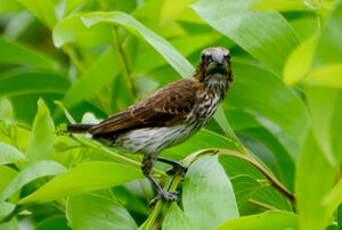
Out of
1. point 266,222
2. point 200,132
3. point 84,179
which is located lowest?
point 266,222

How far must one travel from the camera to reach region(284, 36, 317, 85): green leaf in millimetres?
1452

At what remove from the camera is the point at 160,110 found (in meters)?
2.99

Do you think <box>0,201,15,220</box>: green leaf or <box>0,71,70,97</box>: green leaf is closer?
<box>0,201,15,220</box>: green leaf

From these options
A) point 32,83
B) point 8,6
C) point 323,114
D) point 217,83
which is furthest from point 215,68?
point 323,114

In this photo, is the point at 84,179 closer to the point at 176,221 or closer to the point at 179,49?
the point at 176,221

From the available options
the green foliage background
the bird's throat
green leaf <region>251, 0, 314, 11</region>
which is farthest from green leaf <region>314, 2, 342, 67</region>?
the bird's throat

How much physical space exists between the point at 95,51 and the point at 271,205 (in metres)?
1.96

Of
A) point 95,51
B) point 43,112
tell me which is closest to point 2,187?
point 43,112

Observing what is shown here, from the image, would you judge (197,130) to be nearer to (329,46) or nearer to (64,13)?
(64,13)

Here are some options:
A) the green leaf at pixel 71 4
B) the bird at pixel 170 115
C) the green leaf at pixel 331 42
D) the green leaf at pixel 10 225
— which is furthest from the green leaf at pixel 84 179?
the green leaf at pixel 71 4

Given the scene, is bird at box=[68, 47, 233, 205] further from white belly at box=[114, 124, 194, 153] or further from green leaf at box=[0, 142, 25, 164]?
green leaf at box=[0, 142, 25, 164]

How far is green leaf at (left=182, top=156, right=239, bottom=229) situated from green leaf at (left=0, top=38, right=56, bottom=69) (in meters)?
1.59

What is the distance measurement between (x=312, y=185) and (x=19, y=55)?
2.43 m

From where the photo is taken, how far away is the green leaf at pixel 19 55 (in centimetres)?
373
